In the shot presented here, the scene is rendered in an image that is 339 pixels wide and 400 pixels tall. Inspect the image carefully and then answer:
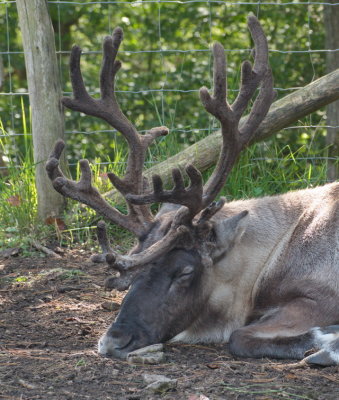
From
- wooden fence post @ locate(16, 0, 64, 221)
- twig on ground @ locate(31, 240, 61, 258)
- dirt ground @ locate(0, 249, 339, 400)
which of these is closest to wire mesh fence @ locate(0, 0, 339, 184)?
wooden fence post @ locate(16, 0, 64, 221)

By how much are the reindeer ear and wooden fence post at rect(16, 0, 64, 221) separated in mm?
2233

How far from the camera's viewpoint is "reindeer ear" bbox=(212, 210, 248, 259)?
493 centimetres

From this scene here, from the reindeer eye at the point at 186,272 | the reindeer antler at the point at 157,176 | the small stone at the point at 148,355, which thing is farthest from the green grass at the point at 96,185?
the small stone at the point at 148,355

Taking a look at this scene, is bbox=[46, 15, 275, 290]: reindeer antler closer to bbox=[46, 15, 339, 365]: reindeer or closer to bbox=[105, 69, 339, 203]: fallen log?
bbox=[46, 15, 339, 365]: reindeer

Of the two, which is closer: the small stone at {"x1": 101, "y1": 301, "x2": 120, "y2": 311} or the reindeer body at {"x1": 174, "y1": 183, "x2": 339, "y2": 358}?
the reindeer body at {"x1": 174, "y1": 183, "x2": 339, "y2": 358}

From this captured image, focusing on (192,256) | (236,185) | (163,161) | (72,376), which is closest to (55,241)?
(163,161)

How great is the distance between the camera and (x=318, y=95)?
6.62 m

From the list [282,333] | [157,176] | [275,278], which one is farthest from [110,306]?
[157,176]

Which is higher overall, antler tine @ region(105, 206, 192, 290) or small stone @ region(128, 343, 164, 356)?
antler tine @ region(105, 206, 192, 290)

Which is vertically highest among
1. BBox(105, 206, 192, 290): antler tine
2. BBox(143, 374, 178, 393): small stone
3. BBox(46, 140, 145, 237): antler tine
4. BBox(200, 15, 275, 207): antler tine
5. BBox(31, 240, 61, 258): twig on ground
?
BBox(200, 15, 275, 207): antler tine

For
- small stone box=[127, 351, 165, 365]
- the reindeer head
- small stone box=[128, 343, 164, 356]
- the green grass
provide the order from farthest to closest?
the green grass < the reindeer head < small stone box=[128, 343, 164, 356] < small stone box=[127, 351, 165, 365]

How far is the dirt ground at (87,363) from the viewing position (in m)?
3.88

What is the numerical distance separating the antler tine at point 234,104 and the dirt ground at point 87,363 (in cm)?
100

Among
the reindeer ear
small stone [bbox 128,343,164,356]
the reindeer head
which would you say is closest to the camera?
small stone [bbox 128,343,164,356]
